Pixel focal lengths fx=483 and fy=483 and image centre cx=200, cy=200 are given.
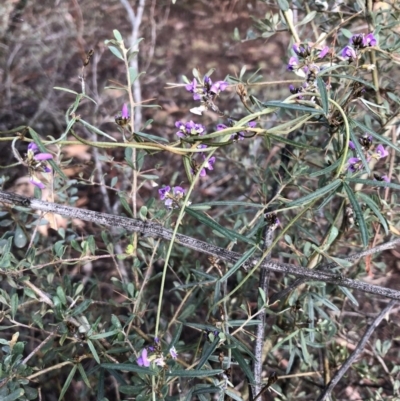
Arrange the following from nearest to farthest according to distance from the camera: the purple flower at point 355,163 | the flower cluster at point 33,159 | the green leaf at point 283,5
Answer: the flower cluster at point 33,159 → the purple flower at point 355,163 → the green leaf at point 283,5

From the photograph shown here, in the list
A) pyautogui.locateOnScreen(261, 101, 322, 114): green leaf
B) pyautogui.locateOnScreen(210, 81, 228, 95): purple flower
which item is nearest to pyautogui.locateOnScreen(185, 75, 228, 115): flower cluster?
pyautogui.locateOnScreen(210, 81, 228, 95): purple flower

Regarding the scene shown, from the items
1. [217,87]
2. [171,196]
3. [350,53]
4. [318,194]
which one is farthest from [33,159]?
[350,53]

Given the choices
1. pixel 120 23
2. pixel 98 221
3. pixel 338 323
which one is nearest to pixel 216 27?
pixel 120 23

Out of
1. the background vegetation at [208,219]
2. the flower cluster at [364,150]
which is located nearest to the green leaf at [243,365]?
the background vegetation at [208,219]

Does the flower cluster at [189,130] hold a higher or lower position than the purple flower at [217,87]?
lower

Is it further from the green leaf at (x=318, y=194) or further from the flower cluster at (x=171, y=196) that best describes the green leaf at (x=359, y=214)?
the flower cluster at (x=171, y=196)

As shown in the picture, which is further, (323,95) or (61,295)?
(61,295)

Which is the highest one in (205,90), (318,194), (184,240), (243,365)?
(205,90)

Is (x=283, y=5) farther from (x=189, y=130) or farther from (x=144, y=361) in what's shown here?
(x=144, y=361)

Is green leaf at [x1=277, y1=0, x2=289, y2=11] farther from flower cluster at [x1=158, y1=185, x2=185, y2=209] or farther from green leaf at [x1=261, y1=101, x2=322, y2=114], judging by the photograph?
flower cluster at [x1=158, y1=185, x2=185, y2=209]

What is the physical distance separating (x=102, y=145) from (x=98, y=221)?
0.15 metres

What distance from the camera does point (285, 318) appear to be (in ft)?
3.67

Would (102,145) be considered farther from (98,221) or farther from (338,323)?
(338,323)

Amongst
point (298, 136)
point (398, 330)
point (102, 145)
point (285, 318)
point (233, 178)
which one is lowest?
point (398, 330)
